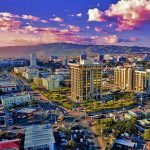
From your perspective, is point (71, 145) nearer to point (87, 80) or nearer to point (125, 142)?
point (125, 142)

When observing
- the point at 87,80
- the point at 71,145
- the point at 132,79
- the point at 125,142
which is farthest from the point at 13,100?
the point at 132,79

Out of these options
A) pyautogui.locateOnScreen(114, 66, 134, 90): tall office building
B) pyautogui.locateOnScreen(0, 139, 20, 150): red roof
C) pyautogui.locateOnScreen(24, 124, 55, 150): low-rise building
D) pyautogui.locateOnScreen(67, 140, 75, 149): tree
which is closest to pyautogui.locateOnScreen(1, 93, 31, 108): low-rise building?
pyautogui.locateOnScreen(24, 124, 55, 150): low-rise building

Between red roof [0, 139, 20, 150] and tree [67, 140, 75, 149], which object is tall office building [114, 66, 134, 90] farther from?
red roof [0, 139, 20, 150]

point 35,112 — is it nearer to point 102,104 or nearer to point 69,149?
point 102,104

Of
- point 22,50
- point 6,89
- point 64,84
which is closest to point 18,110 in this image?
point 6,89

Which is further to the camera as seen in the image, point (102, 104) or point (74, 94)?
point (74, 94)

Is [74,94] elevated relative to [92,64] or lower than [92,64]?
lower

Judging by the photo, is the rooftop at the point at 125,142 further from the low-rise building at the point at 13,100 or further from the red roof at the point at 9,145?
the low-rise building at the point at 13,100

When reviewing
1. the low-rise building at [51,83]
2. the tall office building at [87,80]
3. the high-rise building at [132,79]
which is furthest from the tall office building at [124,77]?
the low-rise building at [51,83]
